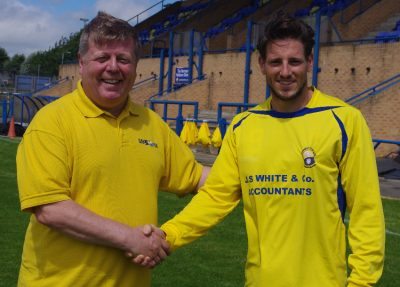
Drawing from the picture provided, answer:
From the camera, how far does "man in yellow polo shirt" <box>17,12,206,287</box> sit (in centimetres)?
260

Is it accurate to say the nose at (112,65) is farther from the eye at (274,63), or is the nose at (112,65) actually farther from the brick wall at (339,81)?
the brick wall at (339,81)

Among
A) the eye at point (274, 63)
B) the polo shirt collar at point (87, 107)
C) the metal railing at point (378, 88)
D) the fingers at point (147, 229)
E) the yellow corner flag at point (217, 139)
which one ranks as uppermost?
the metal railing at point (378, 88)

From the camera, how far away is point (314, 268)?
8.77 feet

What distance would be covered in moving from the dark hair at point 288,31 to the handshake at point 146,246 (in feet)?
3.37

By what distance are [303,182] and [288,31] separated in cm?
70

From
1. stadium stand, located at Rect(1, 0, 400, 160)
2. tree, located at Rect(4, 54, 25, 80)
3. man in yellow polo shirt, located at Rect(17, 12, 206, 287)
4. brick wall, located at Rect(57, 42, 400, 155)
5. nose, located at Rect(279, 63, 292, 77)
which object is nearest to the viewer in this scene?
man in yellow polo shirt, located at Rect(17, 12, 206, 287)

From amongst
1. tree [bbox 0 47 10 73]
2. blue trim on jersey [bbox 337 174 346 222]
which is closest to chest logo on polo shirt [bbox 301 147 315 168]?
blue trim on jersey [bbox 337 174 346 222]

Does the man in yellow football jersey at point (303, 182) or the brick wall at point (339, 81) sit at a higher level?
the brick wall at point (339, 81)

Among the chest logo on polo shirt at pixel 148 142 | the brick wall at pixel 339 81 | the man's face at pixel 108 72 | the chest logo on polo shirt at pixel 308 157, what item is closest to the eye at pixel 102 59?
the man's face at pixel 108 72

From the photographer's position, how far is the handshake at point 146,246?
2678 mm

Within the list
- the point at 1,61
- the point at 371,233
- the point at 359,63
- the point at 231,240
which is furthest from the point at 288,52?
the point at 1,61

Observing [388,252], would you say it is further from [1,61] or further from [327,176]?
[1,61]

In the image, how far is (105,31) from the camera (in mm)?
2719

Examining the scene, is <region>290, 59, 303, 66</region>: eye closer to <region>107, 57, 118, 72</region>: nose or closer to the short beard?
the short beard
